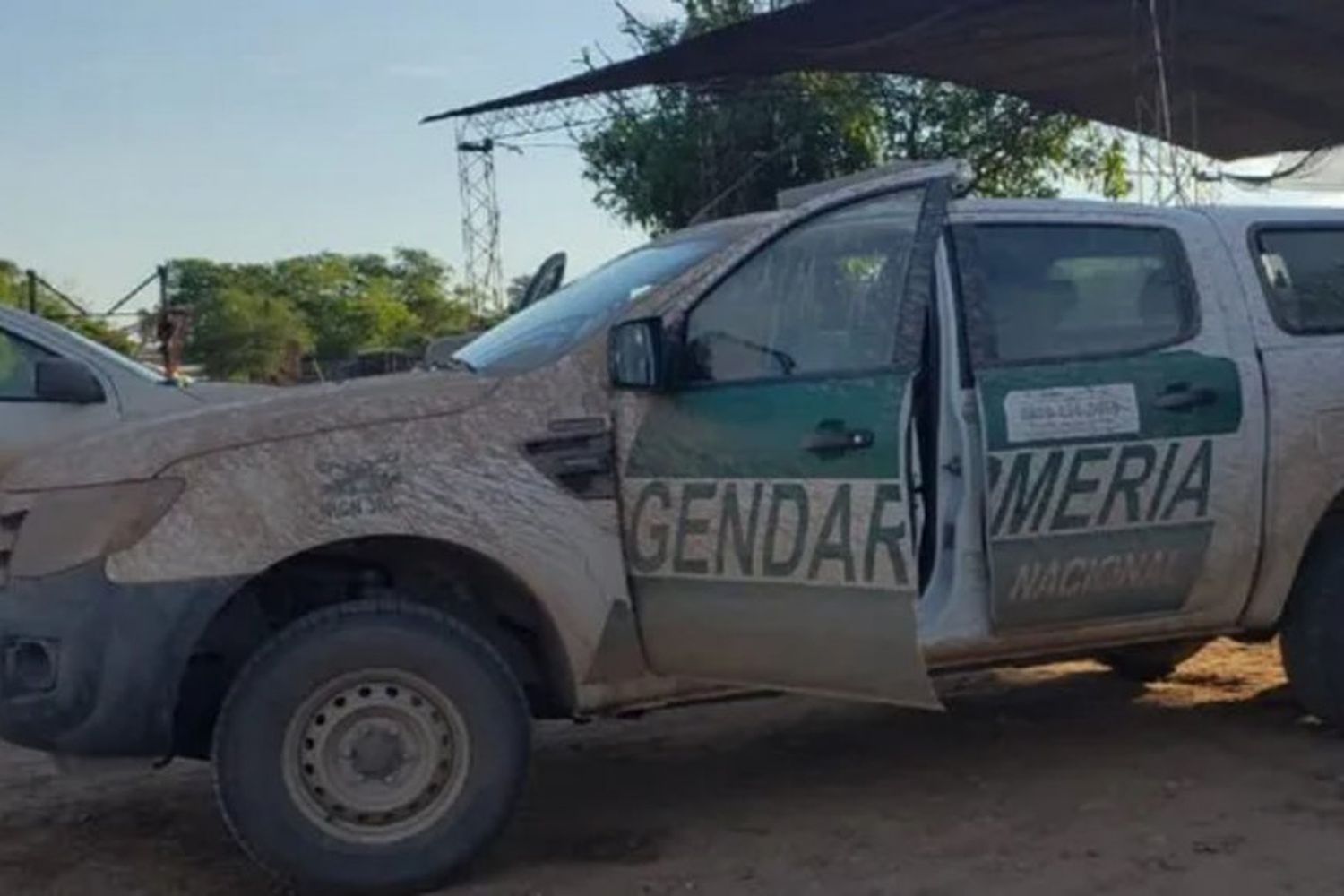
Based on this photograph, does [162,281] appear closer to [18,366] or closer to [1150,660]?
[18,366]

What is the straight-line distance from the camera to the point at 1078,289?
5387 mm

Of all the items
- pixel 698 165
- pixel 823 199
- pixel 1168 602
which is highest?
pixel 698 165

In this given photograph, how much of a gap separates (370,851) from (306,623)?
606 millimetres

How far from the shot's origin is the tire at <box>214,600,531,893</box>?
4367 mm

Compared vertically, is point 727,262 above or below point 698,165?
below

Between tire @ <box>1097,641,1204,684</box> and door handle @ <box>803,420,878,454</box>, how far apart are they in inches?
83.1

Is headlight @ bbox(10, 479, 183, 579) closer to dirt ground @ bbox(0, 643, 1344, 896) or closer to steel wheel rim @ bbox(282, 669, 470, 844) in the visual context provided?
steel wheel rim @ bbox(282, 669, 470, 844)

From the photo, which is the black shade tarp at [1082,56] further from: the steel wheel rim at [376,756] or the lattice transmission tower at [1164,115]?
the steel wheel rim at [376,756]

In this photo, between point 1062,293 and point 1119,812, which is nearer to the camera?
point 1119,812

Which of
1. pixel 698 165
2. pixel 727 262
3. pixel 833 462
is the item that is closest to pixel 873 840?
pixel 833 462

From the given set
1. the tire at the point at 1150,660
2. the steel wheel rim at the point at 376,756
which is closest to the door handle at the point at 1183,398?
the tire at the point at 1150,660

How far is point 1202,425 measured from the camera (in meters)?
5.27

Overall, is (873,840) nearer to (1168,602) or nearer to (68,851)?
(1168,602)

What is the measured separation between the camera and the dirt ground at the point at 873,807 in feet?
15.0
